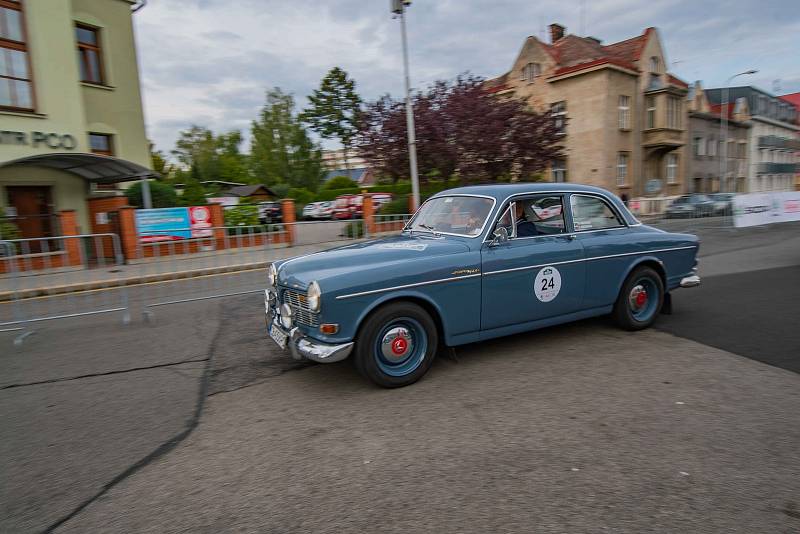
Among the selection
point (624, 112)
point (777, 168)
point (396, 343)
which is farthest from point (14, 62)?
point (777, 168)

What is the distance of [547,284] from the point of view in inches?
194

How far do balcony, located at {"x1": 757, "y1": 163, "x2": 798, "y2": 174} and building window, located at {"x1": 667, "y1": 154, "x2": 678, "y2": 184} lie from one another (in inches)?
822

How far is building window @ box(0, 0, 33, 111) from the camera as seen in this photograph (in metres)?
14.3

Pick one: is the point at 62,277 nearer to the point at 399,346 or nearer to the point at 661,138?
the point at 399,346

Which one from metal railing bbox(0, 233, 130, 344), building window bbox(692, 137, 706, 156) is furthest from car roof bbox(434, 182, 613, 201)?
building window bbox(692, 137, 706, 156)

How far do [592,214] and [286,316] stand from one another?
141 inches

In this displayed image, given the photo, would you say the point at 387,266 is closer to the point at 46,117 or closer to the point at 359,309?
the point at 359,309

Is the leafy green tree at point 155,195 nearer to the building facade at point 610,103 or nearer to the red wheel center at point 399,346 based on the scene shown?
the red wheel center at point 399,346

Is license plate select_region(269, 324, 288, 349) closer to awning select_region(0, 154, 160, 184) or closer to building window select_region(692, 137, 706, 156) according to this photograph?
awning select_region(0, 154, 160, 184)

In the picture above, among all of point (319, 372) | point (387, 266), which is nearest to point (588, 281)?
point (387, 266)

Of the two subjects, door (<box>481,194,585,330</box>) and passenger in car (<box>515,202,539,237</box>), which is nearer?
door (<box>481,194,585,330</box>)

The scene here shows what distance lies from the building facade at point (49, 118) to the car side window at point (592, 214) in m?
13.7

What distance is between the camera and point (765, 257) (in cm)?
1112

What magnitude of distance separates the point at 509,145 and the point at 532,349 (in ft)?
59.6
